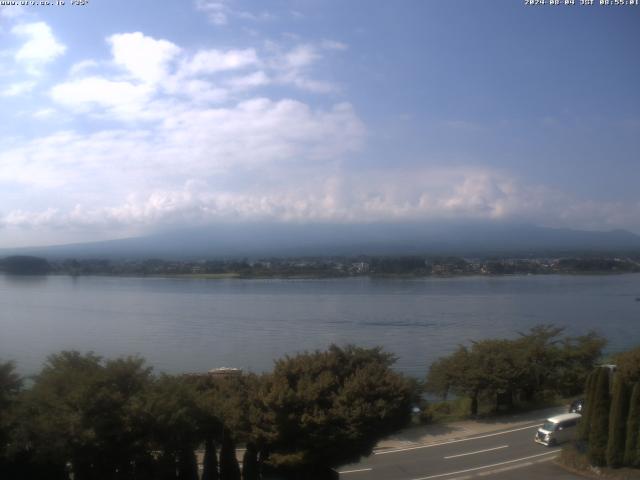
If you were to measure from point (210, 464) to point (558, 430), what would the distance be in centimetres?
428

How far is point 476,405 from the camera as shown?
9.88 meters

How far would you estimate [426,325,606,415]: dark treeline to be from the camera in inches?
379

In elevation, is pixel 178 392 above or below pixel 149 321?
above

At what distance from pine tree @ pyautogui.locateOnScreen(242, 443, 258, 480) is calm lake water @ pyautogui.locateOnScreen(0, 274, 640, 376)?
10096mm

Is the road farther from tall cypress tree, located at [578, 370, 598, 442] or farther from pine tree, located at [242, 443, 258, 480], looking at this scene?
pine tree, located at [242, 443, 258, 480]

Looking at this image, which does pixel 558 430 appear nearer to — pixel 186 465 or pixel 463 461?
pixel 463 461

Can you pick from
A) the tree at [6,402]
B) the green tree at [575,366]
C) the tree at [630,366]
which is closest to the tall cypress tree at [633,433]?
the tree at [630,366]

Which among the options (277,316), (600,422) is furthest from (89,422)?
(277,316)

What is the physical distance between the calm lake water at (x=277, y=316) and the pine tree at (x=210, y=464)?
1017 cm

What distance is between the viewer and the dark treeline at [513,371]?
9.62 meters

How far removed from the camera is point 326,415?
5297 mm

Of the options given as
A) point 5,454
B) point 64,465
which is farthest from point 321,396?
point 5,454

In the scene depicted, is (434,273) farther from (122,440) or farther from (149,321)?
(122,440)

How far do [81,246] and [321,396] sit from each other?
336 ft
